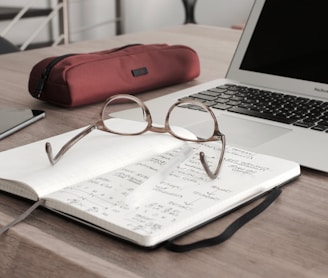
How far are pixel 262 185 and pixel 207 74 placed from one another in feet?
2.28

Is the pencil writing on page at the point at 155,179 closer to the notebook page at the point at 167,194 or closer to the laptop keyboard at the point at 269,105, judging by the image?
the notebook page at the point at 167,194

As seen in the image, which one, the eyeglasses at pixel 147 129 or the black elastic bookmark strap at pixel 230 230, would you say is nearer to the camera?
the black elastic bookmark strap at pixel 230 230

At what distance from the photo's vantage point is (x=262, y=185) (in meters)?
0.69

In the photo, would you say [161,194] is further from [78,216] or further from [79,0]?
[79,0]

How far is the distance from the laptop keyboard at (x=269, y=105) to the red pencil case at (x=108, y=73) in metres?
0.12

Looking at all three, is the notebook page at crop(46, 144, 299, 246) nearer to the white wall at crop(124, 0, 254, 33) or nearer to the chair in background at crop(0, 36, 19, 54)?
the chair in background at crop(0, 36, 19, 54)

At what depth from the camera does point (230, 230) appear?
61cm

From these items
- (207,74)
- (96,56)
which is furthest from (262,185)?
(207,74)

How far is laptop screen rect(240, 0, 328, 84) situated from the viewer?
3.72 feet

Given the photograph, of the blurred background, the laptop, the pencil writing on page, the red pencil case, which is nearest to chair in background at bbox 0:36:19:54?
the red pencil case

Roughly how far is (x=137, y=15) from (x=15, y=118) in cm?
434

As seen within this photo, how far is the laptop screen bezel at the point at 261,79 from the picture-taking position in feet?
3.59

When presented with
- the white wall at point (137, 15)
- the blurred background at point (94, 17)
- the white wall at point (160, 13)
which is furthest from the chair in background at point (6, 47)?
the white wall at point (160, 13)

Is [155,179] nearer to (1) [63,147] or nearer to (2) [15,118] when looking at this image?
(1) [63,147]
